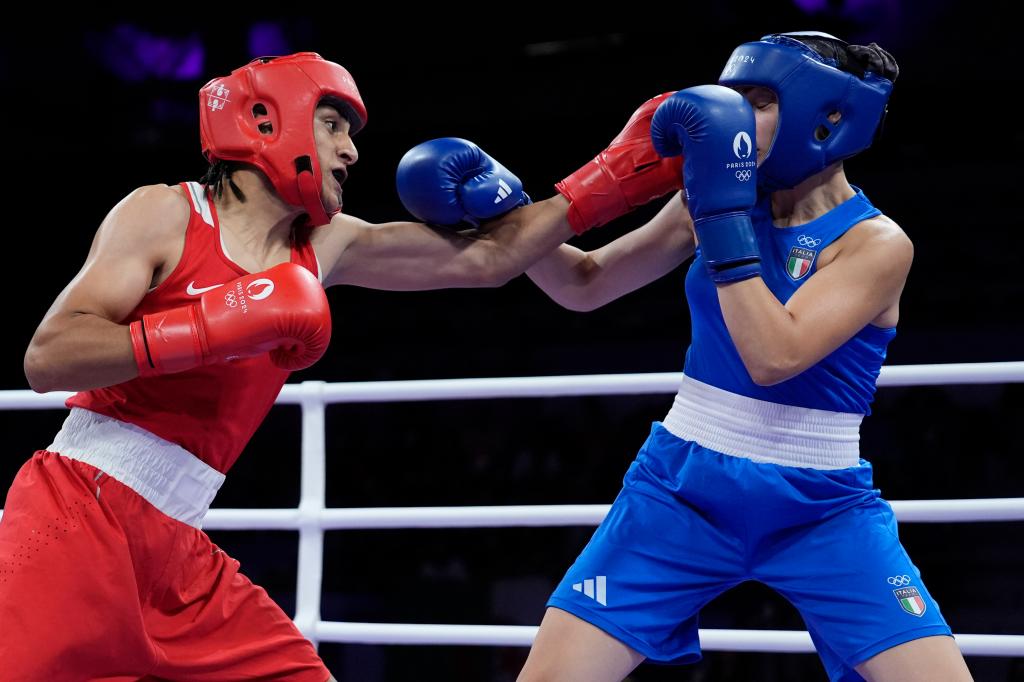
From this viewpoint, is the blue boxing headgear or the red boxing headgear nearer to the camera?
the blue boxing headgear

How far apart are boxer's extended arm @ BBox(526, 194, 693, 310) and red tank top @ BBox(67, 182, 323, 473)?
0.70 metres

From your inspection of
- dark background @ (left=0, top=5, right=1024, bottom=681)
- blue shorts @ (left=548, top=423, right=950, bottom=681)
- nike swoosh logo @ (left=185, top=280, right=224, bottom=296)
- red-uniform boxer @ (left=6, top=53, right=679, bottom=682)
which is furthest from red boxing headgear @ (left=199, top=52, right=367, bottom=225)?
dark background @ (left=0, top=5, right=1024, bottom=681)

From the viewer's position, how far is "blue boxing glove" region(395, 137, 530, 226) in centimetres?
229

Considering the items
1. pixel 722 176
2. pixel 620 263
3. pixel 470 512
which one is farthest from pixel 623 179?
pixel 470 512

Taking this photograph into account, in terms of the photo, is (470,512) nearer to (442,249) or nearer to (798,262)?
(442,249)

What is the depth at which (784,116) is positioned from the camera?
1957 millimetres

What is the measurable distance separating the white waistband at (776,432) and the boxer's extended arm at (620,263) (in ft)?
1.36

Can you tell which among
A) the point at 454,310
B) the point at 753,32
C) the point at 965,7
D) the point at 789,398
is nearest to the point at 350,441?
the point at 454,310

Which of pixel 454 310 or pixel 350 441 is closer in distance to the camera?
pixel 350 441

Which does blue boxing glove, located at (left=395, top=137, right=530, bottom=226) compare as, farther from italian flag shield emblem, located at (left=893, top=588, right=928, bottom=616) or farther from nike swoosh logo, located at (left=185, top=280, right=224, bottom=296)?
italian flag shield emblem, located at (left=893, top=588, right=928, bottom=616)

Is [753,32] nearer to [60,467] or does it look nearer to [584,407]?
[584,407]

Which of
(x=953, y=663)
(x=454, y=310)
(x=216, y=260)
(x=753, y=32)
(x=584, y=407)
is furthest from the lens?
(x=454, y=310)

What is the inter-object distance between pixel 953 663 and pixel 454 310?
5833mm

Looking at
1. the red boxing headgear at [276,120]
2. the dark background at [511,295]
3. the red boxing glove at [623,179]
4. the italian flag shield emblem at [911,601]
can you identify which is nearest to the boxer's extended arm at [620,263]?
the red boxing glove at [623,179]
